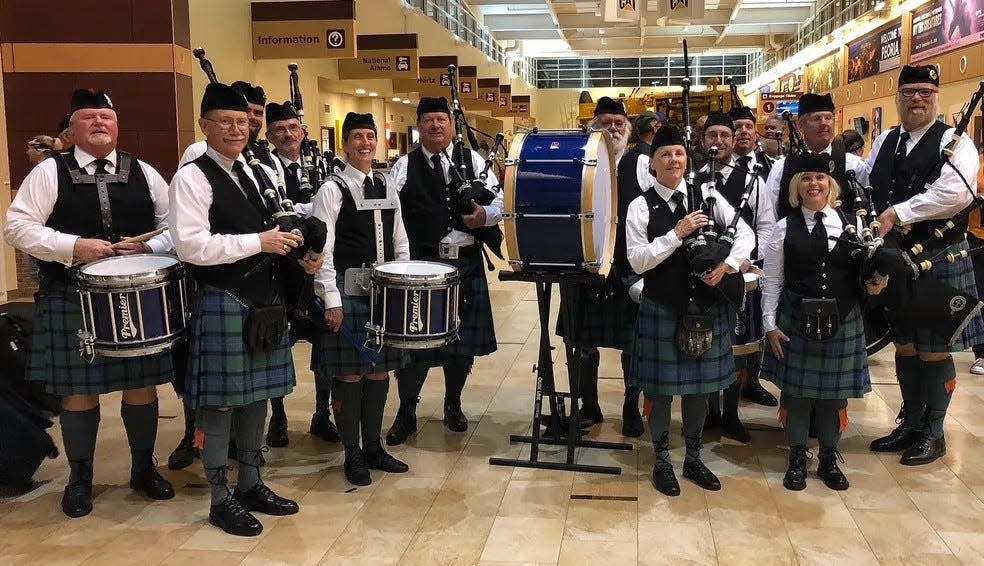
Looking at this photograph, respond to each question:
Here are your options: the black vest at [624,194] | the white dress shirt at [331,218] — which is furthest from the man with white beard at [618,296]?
the white dress shirt at [331,218]

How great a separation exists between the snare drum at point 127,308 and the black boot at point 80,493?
60 centimetres

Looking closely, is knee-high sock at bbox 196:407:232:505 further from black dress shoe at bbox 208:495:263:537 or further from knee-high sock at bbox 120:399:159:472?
knee-high sock at bbox 120:399:159:472

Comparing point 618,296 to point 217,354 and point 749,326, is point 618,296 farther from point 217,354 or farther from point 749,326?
point 217,354

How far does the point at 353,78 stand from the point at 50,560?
849cm

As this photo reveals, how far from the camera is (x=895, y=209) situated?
3.37m

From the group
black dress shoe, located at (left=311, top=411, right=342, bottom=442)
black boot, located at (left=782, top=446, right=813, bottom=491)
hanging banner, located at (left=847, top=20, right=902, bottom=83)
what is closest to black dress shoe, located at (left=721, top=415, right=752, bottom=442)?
black boot, located at (left=782, top=446, right=813, bottom=491)

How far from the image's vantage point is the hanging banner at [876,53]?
12.6 metres

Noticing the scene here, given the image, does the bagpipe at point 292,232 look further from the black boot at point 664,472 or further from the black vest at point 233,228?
the black boot at point 664,472

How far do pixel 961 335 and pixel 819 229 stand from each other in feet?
2.95

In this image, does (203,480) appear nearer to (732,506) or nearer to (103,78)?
(732,506)

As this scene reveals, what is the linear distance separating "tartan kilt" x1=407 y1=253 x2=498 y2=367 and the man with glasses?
66.6 inches

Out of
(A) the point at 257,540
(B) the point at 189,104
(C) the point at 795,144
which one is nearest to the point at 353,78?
(B) the point at 189,104

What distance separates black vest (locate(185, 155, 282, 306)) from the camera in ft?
8.98

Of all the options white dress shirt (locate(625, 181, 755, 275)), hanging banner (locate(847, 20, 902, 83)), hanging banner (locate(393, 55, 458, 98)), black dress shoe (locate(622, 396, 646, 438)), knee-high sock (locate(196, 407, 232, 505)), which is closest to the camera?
knee-high sock (locate(196, 407, 232, 505))
